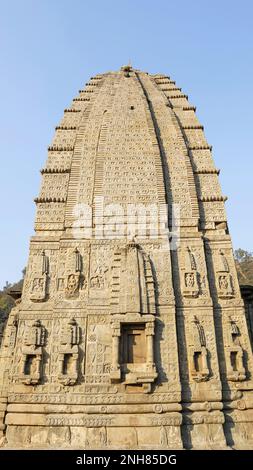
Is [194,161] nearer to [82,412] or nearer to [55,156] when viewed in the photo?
[55,156]

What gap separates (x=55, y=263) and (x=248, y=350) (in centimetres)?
623

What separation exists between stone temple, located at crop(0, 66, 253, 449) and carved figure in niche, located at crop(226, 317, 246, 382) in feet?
0.09

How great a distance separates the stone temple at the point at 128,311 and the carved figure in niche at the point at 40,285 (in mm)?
33

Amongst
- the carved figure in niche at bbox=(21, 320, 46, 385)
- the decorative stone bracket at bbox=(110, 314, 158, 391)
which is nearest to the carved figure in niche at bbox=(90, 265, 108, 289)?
the decorative stone bracket at bbox=(110, 314, 158, 391)

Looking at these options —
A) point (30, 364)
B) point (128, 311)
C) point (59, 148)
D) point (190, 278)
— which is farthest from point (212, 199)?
point (30, 364)

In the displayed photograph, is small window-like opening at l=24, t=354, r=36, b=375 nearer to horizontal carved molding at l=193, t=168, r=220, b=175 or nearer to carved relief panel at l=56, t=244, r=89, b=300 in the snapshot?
carved relief panel at l=56, t=244, r=89, b=300

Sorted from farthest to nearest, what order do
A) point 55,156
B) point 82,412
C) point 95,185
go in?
point 55,156 → point 95,185 → point 82,412

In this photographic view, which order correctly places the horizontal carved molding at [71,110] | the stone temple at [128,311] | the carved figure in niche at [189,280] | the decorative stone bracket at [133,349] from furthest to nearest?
the horizontal carved molding at [71,110] → the carved figure in niche at [189,280] → the decorative stone bracket at [133,349] → the stone temple at [128,311]

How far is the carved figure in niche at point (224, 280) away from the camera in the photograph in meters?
10.8

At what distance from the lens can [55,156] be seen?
14.1 m

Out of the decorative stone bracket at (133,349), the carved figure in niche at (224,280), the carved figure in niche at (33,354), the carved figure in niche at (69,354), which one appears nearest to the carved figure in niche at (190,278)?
the carved figure in niche at (224,280)

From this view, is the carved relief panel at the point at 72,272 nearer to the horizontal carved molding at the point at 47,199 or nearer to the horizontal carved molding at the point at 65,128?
the horizontal carved molding at the point at 47,199

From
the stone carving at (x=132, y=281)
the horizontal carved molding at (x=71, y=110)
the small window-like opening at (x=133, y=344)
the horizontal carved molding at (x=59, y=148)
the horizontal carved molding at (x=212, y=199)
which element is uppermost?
the horizontal carved molding at (x=71, y=110)
